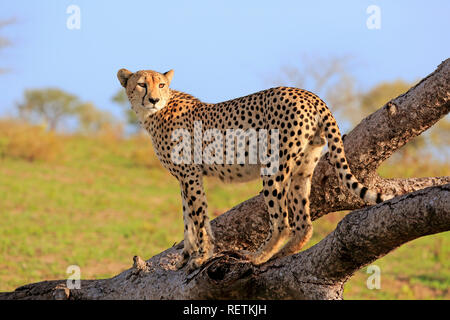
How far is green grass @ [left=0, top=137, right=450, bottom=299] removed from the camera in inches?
414

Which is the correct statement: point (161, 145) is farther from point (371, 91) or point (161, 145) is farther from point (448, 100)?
point (371, 91)

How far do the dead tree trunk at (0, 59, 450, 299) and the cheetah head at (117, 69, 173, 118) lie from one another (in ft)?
3.96

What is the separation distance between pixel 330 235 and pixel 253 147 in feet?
2.79

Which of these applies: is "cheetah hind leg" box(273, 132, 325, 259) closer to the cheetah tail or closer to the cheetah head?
the cheetah tail

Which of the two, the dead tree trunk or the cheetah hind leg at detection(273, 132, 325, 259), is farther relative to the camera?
the cheetah hind leg at detection(273, 132, 325, 259)

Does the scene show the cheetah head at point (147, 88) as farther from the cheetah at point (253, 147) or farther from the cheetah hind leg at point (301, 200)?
the cheetah hind leg at point (301, 200)

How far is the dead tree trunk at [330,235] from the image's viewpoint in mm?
3475

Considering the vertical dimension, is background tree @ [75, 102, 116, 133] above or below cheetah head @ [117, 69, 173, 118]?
above

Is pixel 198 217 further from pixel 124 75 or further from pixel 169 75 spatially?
pixel 124 75

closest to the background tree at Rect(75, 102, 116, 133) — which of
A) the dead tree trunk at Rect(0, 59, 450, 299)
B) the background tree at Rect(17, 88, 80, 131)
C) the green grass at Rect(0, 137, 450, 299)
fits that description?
the background tree at Rect(17, 88, 80, 131)

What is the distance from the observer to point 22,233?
11961 mm

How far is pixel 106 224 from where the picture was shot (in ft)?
42.7

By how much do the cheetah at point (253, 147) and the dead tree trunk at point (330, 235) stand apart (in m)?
0.24
